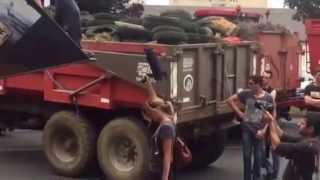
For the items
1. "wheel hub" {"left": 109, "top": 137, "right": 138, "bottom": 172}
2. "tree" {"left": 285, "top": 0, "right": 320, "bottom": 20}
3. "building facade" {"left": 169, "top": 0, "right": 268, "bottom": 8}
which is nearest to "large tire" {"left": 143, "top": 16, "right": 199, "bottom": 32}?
"wheel hub" {"left": 109, "top": 137, "right": 138, "bottom": 172}

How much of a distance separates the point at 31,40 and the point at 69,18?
1.21 feet

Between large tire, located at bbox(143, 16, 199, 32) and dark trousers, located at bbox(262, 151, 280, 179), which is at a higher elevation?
large tire, located at bbox(143, 16, 199, 32)

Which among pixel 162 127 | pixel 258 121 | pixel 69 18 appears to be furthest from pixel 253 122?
pixel 69 18

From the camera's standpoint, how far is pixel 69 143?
9.37m

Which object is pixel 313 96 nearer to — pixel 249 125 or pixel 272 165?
pixel 249 125

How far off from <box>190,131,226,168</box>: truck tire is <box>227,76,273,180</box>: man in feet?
5.21

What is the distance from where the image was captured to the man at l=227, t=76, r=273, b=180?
8023 mm

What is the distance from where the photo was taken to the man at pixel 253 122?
8.02 metres

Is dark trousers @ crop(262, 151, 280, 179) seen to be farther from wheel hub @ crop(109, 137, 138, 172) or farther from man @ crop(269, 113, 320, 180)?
man @ crop(269, 113, 320, 180)

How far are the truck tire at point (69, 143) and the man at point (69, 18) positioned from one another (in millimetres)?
5117

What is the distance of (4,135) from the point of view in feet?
42.3

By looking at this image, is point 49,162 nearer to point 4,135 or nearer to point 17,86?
point 17,86

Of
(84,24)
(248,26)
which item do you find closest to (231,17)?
(248,26)

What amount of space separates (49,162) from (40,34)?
6249mm
